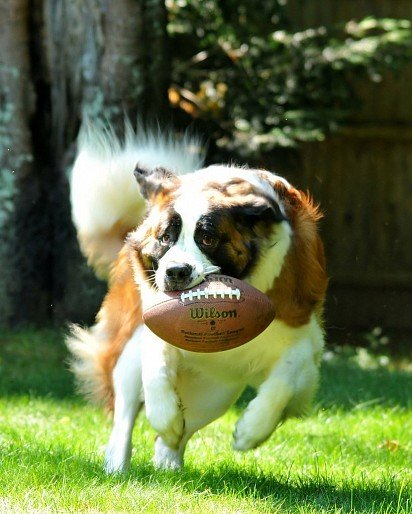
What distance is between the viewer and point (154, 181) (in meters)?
4.80

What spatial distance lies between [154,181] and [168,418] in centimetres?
110

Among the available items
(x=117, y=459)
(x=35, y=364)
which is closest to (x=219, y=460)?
(x=117, y=459)

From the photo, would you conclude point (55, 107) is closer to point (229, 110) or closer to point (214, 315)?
point (229, 110)

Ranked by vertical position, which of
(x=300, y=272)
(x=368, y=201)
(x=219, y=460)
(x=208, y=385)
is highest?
(x=300, y=272)

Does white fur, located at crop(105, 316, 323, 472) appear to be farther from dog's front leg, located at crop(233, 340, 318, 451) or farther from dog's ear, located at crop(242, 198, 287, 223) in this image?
dog's ear, located at crop(242, 198, 287, 223)

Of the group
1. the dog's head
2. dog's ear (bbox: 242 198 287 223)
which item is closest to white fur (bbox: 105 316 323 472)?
the dog's head

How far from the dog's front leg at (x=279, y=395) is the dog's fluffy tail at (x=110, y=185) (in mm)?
1256

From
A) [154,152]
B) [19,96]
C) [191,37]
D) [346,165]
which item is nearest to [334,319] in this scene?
[346,165]

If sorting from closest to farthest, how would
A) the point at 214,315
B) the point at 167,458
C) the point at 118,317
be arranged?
1. the point at 214,315
2. the point at 167,458
3. the point at 118,317

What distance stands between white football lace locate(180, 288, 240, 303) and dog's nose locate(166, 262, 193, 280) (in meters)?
0.07

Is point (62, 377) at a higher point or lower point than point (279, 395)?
lower

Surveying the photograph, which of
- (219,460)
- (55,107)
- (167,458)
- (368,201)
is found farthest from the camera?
(368,201)

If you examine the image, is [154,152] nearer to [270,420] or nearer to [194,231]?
[194,231]

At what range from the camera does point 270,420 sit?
4270 millimetres
